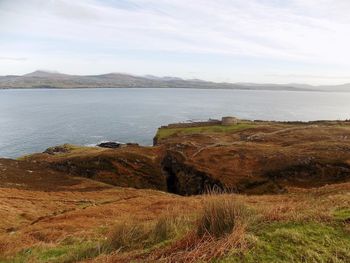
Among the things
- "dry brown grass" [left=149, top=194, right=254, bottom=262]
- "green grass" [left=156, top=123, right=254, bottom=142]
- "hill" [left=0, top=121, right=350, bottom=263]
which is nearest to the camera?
"dry brown grass" [left=149, top=194, right=254, bottom=262]

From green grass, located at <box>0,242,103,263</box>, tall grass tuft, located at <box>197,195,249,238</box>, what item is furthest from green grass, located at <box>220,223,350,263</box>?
green grass, located at <box>0,242,103,263</box>

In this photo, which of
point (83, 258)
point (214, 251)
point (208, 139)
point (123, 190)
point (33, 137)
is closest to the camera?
point (214, 251)

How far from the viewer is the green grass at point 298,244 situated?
782 centimetres

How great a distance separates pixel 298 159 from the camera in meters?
48.4

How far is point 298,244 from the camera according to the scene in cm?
844

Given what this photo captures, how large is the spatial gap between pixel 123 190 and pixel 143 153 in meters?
19.4

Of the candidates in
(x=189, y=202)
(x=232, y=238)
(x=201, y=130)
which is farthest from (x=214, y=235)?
(x=201, y=130)

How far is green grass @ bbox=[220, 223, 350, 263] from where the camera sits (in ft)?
25.7

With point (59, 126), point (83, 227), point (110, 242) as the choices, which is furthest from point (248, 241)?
point (59, 126)

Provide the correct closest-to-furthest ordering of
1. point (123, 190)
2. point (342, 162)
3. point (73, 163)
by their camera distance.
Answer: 1. point (123, 190)
2. point (342, 162)
3. point (73, 163)

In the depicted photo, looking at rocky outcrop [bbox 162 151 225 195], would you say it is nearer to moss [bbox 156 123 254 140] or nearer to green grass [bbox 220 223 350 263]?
moss [bbox 156 123 254 140]

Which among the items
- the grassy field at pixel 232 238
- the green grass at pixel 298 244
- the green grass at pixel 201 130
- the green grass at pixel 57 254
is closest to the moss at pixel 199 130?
the green grass at pixel 201 130

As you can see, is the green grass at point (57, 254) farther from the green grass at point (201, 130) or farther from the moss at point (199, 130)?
the green grass at point (201, 130)

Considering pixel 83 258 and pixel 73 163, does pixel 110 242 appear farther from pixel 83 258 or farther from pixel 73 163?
pixel 73 163
